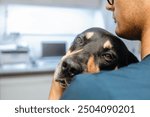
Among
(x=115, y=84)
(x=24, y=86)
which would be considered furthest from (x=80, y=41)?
(x=24, y=86)

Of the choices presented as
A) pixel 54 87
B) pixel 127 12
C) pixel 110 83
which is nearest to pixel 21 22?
pixel 54 87

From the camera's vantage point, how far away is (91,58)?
97 centimetres

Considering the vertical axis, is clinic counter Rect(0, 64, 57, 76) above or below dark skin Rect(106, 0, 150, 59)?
below

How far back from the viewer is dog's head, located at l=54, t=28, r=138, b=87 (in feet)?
3.08

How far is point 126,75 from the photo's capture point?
657mm

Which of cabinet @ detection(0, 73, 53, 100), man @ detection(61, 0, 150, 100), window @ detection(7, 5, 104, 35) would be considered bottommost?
cabinet @ detection(0, 73, 53, 100)

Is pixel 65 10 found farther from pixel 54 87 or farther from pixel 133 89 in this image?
pixel 133 89

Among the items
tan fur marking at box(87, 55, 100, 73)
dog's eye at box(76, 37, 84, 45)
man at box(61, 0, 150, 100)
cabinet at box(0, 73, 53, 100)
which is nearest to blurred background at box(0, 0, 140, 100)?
cabinet at box(0, 73, 53, 100)

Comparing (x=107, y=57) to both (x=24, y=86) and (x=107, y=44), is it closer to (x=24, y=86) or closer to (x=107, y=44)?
(x=107, y=44)

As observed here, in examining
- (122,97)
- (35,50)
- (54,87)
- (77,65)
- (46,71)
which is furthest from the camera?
(35,50)

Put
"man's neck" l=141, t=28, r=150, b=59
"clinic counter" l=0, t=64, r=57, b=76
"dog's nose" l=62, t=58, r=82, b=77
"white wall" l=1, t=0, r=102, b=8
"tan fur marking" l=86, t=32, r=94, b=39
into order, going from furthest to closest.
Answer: "white wall" l=1, t=0, r=102, b=8 → "clinic counter" l=0, t=64, r=57, b=76 → "tan fur marking" l=86, t=32, r=94, b=39 → "dog's nose" l=62, t=58, r=82, b=77 → "man's neck" l=141, t=28, r=150, b=59

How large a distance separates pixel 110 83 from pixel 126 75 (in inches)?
2.5

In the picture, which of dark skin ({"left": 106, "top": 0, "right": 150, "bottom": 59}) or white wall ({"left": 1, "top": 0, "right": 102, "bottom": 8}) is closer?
dark skin ({"left": 106, "top": 0, "right": 150, "bottom": 59})

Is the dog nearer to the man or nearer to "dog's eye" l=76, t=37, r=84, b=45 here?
"dog's eye" l=76, t=37, r=84, b=45
